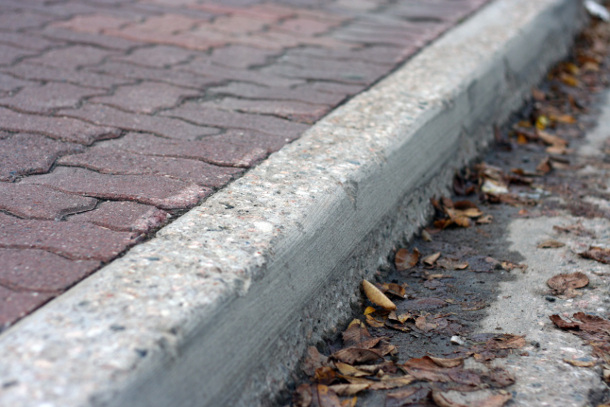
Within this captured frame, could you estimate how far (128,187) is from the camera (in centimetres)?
159

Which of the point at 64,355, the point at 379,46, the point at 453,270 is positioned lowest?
the point at 453,270

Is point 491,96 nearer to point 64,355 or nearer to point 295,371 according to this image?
point 295,371

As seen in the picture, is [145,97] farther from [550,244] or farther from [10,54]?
[550,244]

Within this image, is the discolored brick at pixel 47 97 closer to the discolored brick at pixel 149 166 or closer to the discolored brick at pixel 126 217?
the discolored brick at pixel 149 166

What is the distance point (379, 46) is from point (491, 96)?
57cm

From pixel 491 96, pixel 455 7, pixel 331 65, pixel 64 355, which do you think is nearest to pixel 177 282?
pixel 64 355

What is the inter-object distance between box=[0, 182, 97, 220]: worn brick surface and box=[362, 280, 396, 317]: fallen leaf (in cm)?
72

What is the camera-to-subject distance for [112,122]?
2021mm

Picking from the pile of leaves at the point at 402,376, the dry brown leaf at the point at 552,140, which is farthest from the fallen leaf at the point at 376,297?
the dry brown leaf at the point at 552,140

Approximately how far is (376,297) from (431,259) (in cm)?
31

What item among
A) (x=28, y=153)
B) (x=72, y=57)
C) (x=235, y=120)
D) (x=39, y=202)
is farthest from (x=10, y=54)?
(x=39, y=202)

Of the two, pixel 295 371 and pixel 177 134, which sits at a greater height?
pixel 177 134

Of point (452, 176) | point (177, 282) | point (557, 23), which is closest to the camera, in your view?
point (177, 282)

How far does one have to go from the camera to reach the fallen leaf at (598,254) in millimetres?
1818
